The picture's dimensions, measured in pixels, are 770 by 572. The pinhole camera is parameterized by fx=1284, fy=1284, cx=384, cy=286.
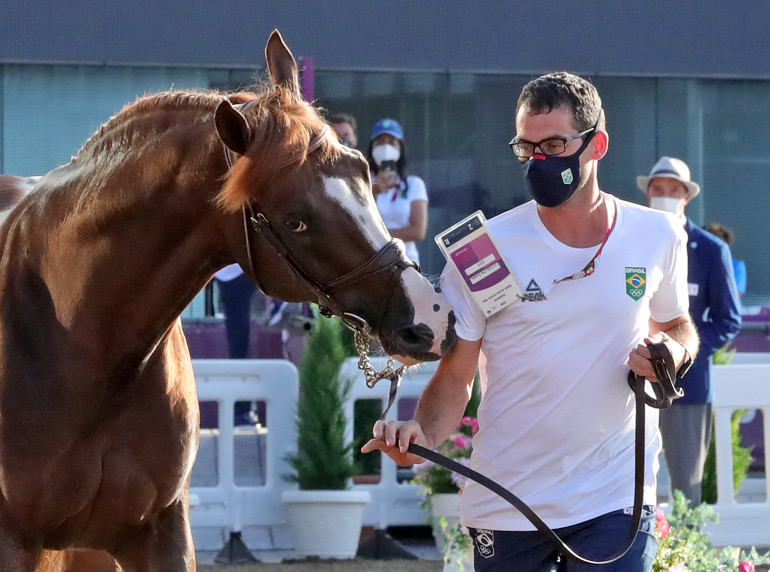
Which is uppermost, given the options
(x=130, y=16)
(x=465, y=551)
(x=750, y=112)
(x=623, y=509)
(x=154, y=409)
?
(x=130, y=16)

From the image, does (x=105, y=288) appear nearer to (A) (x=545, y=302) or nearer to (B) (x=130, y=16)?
(A) (x=545, y=302)

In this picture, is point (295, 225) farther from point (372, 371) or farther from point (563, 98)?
point (563, 98)

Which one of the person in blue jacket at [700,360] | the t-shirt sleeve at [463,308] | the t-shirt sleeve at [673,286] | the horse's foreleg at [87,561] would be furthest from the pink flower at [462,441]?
the t-shirt sleeve at [463,308]

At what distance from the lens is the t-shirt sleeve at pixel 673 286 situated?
3.32m

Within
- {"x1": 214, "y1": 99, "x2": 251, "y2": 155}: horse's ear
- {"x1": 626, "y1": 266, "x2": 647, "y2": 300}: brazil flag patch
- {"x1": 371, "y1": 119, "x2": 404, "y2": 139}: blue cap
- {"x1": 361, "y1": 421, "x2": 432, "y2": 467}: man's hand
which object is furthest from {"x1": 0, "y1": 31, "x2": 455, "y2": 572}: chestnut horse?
{"x1": 371, "y1": 119, "x2": 404, "y2": 139}: blue cap

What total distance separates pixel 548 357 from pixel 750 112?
8534mm

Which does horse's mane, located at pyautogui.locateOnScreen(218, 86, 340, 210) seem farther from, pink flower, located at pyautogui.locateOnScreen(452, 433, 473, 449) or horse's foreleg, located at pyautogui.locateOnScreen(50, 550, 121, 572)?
pink flower, located at pyautogui.locateOnScreen(452, 433, 473, 449)

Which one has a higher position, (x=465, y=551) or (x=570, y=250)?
(x=570, y=250)

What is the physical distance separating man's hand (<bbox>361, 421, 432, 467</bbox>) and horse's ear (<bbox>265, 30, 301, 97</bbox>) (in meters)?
0.93

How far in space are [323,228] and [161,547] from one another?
1.12 metres

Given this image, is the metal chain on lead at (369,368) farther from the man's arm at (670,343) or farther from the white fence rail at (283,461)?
the white fence rail at (283,461)

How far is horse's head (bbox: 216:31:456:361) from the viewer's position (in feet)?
9.84

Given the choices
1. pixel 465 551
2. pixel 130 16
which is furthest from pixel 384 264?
pixel 130 16

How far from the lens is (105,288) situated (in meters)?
3.34
